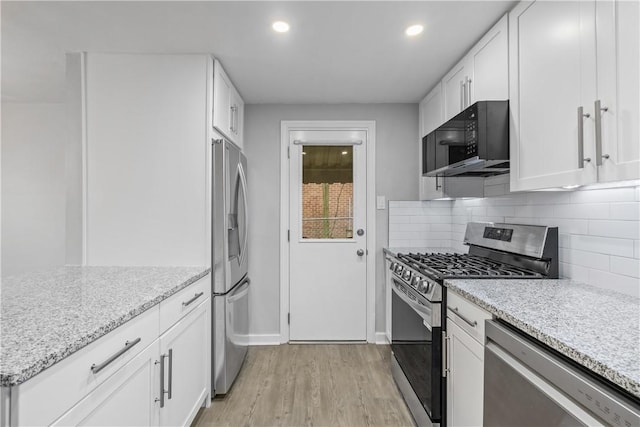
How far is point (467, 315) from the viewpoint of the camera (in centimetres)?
150

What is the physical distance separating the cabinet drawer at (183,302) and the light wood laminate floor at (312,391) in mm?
764

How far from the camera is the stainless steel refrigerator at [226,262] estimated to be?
89.1 inches

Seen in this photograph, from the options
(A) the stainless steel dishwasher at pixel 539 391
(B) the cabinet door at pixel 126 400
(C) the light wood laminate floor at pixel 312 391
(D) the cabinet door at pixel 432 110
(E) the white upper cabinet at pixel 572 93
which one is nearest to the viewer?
(A) the stainless steel dishwasher at pixel 539 391

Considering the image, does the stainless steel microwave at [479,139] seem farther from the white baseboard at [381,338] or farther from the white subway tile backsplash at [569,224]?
the white baseboard at [381,338]

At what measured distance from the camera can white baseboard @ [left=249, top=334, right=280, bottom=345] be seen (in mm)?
3242

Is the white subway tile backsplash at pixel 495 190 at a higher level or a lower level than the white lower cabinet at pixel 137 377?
higher

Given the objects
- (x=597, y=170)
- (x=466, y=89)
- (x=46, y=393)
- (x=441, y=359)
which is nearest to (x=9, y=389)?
(x=46, y=393)

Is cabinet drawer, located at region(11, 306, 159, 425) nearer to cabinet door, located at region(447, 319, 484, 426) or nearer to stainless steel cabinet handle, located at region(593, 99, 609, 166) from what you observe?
cabinet door, located at region(447, 319, 484, 426)

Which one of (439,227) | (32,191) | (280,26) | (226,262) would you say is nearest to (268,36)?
(280,26)

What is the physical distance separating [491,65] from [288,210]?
2023 mm

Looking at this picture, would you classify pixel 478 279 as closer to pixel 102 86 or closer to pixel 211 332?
pixel 211 332

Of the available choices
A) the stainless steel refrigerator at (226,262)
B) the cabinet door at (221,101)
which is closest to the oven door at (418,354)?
the stainless steel refrigerator at (226,262)

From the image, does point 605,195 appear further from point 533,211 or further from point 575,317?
point 575,317

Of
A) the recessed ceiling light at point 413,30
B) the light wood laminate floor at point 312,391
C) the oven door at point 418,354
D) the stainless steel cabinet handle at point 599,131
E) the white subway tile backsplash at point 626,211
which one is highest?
the recessed ceiling light at point 413,30
